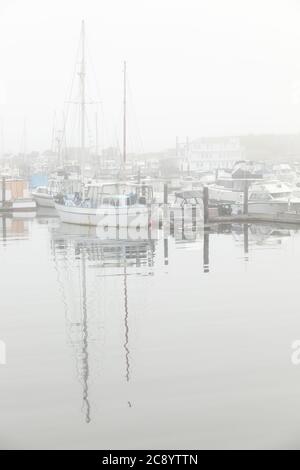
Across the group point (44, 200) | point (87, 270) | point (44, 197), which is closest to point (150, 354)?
Answer: point (87, 270)

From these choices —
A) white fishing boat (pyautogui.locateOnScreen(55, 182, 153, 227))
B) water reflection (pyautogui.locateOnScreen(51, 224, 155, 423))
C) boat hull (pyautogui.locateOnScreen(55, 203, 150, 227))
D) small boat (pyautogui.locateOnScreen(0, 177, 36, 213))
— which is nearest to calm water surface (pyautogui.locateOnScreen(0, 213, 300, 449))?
water reflection (pyautogui.locateOnScreen(51, 224, 155, 423))

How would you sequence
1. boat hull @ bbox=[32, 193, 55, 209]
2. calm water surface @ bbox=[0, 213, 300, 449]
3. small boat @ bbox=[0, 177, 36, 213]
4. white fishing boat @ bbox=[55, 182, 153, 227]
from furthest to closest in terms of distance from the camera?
boat hull @ bbox=[32, 193, 55, 209]
small boat @ bbox=[0, 177, 36, 213]
white fishing boat @ bbox=[55, 182, 153, 227]
calm water surface @ bbox=[0, 213, 300, 449]

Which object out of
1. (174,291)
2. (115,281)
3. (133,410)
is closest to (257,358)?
(133,410)

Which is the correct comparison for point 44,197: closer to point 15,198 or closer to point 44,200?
point 44,200

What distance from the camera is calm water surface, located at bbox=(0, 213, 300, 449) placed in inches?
387

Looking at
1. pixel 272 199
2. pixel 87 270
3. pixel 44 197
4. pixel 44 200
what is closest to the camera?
pixel 87 270

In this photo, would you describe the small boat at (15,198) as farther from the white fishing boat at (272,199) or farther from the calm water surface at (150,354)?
the calm water surface at (150,354)

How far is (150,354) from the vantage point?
44.1 feet

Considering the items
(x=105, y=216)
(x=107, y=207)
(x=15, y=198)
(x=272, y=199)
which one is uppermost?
(x=272, y=199)

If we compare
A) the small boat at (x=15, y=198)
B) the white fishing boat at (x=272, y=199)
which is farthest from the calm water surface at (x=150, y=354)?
the small boat at (x=15, y=198)

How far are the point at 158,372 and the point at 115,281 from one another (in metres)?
9.70

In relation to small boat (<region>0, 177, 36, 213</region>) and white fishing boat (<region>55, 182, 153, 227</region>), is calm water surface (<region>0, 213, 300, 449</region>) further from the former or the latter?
small boat (<region>0, 177, 36, 213</region>)

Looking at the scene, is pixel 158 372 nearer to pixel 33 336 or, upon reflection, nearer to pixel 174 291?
pixel 33 336

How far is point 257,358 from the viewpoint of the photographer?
1310 cm
